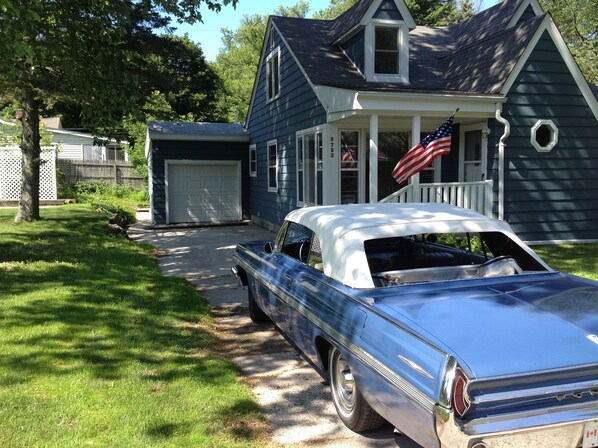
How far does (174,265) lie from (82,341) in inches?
193

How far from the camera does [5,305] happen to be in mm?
5844

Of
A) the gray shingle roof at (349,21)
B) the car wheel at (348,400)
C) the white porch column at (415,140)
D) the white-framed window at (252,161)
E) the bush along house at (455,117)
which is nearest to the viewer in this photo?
the car wheel at (348,400)

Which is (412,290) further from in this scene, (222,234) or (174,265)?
(222,234)

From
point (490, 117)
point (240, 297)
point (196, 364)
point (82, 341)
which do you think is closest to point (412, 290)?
point (196, 364)

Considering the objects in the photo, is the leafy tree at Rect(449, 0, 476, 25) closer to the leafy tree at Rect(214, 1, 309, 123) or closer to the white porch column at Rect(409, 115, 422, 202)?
the leafy tree at Rect(214, 1, 309, 123)

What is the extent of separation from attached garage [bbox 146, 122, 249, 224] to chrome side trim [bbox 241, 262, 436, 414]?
47.8ft

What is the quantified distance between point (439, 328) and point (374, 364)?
0.43m

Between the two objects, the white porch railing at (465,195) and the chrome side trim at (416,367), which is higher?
the white porch railing at (465,195)

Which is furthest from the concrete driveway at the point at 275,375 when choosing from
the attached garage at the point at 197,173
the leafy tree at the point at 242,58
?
the leafy tree at the point at 242,58

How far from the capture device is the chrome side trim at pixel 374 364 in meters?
2.44

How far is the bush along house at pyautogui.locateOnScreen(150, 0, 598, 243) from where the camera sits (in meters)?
10.2

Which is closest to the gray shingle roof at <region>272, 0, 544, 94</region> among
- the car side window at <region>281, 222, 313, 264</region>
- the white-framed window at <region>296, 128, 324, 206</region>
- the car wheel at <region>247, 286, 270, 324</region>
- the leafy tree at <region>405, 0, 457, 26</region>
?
the white-framed window at <region>296, 128, 324, 206</region>

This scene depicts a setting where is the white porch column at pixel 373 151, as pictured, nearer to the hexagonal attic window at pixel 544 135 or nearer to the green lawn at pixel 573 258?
the green lawn at pixel 573 258

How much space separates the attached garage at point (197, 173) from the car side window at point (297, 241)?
44.2ft
